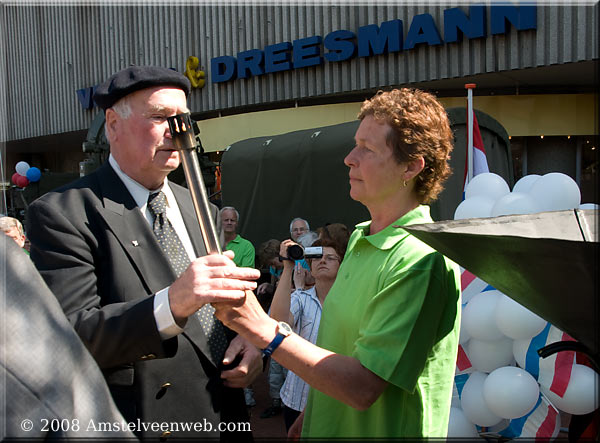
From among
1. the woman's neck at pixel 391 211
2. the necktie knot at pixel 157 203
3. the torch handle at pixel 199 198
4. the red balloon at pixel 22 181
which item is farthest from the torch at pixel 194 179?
the red balloon at pixel 22 181

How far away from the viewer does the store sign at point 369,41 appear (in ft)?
33.7

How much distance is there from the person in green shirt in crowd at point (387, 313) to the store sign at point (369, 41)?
9627mm

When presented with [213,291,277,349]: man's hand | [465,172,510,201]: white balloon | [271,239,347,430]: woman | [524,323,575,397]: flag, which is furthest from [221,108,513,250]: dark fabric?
[213,291,277,349]: man's hand

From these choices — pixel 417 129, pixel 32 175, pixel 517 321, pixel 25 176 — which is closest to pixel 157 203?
pixel 417 129

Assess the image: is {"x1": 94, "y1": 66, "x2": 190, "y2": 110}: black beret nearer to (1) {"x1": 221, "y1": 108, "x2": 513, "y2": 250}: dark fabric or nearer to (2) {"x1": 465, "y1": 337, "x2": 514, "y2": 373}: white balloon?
(2) {"x1": 465, "y1": 337, "x2": 514, "y2": 373}: white balloon

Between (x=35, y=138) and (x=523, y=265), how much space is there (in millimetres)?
21182

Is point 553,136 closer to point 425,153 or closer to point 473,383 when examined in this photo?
point 473,383

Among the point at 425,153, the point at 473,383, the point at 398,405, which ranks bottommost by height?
the point at 473,383

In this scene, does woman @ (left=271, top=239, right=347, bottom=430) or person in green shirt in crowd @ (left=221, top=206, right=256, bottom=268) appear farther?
person in green shirt in crowd @ (left=221, top=206, right=256, bottom=268)

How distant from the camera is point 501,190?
3.91 m

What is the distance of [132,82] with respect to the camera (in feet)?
5.59

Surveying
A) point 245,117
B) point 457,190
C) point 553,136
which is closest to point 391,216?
point 457,190

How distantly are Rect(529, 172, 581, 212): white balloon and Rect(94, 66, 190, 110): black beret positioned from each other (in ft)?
7.74

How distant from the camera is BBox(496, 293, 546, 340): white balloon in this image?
3.02 meters
